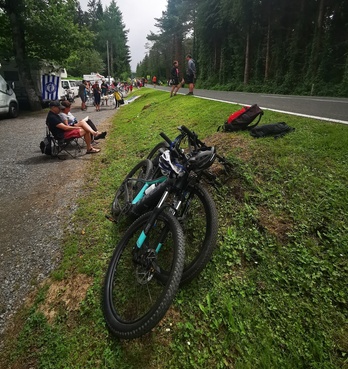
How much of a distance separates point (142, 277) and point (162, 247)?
0.40 m

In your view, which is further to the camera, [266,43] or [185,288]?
[266,43]

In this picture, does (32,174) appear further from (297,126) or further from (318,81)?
(318,81)

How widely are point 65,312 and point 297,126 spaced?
5.19 metres

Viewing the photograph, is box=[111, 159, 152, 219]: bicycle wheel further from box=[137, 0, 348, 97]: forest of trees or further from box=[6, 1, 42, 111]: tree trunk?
box=[137, 0, 348, 97]: forest of trees

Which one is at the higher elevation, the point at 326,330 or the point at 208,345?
the point at 326,330

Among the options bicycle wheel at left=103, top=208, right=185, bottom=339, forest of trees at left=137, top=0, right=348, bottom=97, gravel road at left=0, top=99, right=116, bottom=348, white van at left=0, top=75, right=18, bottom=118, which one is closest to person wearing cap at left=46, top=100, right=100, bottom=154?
gravel road at left=0, top=99, right=116, bottom=348

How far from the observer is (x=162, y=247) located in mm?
2633

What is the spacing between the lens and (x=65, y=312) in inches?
96.8

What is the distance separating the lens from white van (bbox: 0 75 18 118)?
1196cm

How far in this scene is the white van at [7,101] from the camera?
1196 cm

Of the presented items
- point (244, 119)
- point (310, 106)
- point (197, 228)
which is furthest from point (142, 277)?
point (310, 106)

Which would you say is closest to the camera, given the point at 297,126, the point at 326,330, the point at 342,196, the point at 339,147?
the point at 326,330

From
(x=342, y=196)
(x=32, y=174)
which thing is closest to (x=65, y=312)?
(x=342, y=196)

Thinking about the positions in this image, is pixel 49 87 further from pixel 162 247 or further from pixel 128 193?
pixel 162 247
